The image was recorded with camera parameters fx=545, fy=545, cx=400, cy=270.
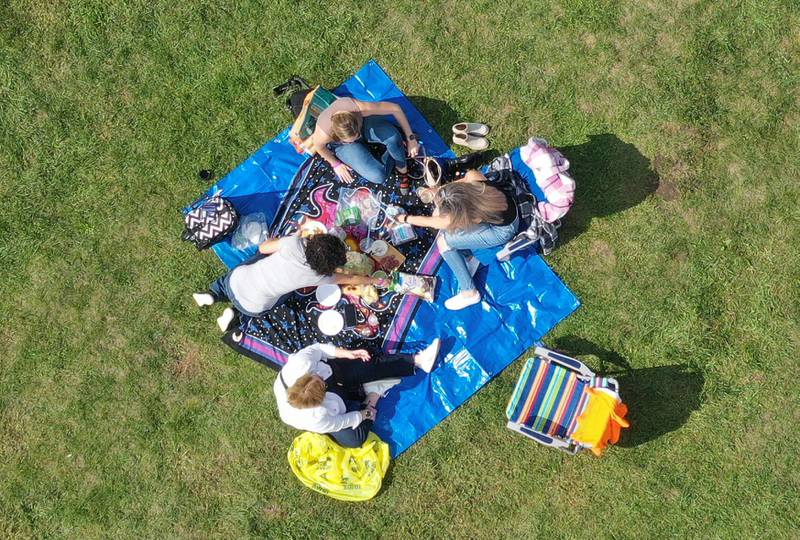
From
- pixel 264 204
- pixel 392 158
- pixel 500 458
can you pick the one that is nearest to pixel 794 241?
pixel 500 458

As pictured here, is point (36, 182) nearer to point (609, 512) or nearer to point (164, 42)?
point (164, 42)

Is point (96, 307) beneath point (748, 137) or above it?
beneath

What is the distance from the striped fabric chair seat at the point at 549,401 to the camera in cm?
617

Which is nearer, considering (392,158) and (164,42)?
(392,158)

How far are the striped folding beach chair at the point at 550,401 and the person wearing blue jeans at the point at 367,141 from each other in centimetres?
287

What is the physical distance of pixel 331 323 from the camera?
22.5 ft

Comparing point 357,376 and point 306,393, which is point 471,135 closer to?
point 357,376

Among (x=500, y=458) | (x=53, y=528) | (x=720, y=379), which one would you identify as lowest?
(x=53, y=528)

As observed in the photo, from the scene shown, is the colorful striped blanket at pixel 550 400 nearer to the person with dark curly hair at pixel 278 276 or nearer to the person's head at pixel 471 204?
the person's head at pixel 471 204

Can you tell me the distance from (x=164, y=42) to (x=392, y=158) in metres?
3.61

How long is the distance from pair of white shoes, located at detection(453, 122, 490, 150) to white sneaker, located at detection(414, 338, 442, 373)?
2562 mm

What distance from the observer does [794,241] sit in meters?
6.90

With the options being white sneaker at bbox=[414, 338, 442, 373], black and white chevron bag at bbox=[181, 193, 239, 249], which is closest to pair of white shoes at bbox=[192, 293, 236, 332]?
black and white chevron bag at bbox=[181, 193, 239, 249]

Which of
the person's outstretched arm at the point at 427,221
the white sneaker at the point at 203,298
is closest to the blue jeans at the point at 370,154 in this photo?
the person's outstretched arm at the point at 427,221
